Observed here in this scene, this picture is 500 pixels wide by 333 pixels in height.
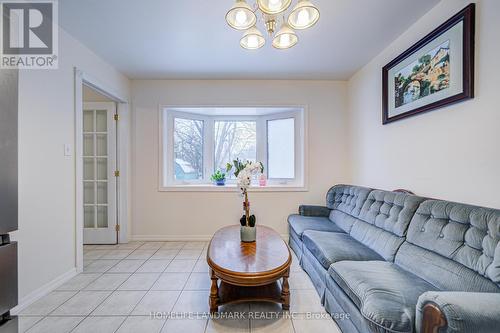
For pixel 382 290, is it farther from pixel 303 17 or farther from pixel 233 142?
pixel 233 142

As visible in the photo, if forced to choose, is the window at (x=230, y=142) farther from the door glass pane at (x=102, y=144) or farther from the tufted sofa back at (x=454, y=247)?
the tufted sofa back at (x=454, y=247)

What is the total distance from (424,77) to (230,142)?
274 centimetres

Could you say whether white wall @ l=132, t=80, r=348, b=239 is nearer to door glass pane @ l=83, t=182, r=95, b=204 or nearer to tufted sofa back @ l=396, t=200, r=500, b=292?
door glass pane @ l=83, t=182, r=95, b=204

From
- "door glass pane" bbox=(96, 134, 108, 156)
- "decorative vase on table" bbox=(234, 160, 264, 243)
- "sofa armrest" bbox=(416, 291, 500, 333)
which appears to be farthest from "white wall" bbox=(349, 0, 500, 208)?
"door glass pane" bbox=(96, 134, 108, 156)

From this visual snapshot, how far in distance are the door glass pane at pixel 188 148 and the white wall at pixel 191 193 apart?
1.17ft

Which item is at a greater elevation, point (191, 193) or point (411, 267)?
point (191, 193)

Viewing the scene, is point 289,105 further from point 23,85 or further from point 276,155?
point 23,85

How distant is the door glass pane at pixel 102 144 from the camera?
11.2 feet

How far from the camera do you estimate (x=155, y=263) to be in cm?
271

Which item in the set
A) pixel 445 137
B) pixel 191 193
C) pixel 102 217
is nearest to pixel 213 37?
pixel 191 193

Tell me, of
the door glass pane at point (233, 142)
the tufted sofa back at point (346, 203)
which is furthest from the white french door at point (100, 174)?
the tufted sofa back at point (346, 203)

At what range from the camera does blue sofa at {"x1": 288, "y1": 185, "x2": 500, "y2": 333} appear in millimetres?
958

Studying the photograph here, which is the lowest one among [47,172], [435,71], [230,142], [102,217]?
[102,217]

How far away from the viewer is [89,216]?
3.42 meters
